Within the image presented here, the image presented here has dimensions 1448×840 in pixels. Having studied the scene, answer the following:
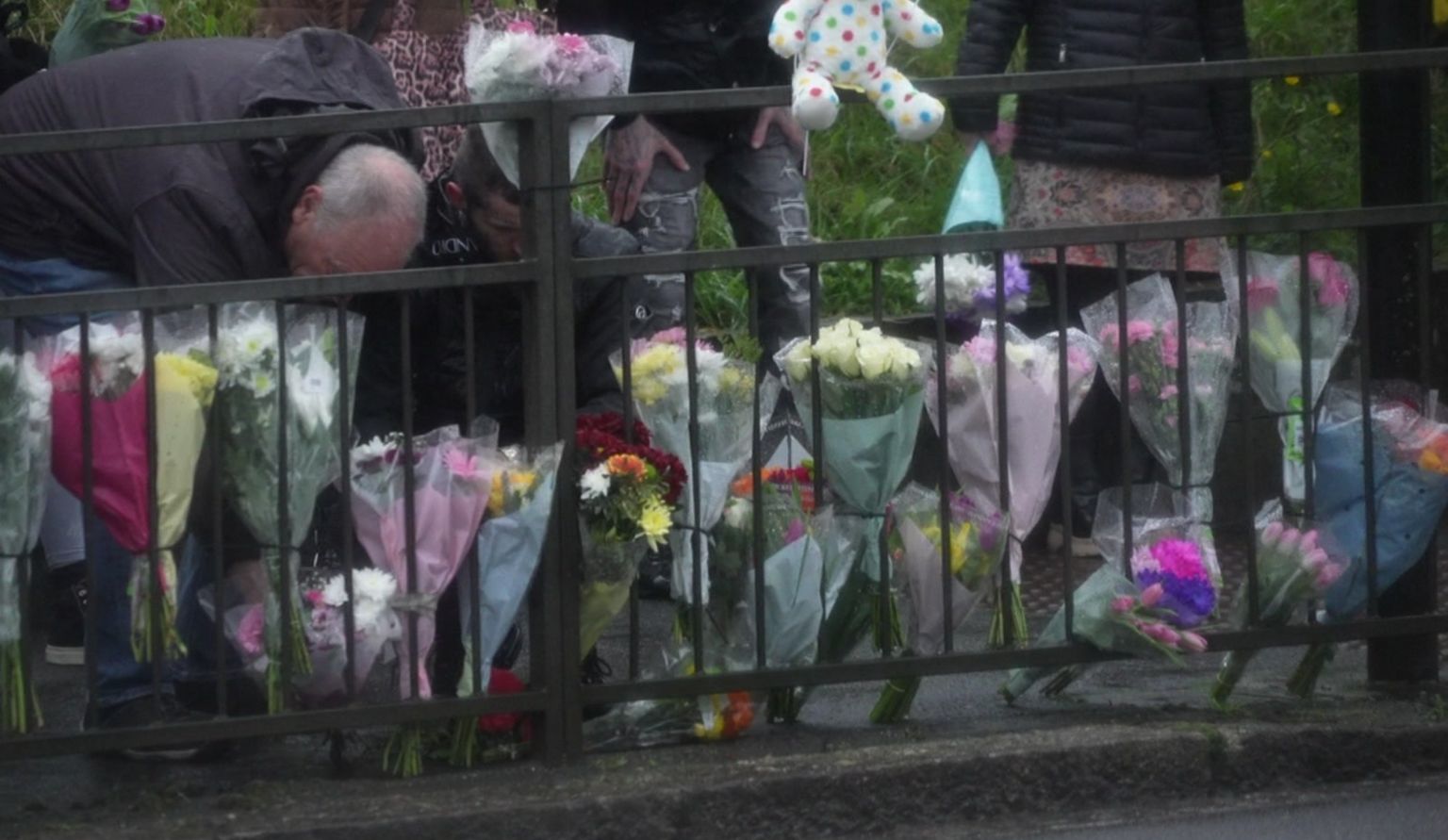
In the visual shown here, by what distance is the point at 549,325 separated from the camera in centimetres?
399

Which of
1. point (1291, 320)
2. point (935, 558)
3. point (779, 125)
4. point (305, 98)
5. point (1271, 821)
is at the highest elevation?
point (779, 125)

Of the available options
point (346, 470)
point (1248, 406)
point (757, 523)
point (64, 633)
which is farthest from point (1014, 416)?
point (64, 633)

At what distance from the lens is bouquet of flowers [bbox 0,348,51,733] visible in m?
3.75

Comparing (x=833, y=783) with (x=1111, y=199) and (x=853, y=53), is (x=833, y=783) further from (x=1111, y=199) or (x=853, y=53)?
(x=1111, y=199)

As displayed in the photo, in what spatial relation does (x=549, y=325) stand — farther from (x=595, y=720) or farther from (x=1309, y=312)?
(x=1309, y=312)

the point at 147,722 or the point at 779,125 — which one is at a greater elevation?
the point at 779,125

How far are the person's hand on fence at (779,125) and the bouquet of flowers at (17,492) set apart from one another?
224 cm

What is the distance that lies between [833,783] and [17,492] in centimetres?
147

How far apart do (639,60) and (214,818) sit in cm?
246

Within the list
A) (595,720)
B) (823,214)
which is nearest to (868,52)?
(595,720)

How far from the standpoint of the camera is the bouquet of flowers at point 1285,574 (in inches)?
172

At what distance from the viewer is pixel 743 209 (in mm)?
5703

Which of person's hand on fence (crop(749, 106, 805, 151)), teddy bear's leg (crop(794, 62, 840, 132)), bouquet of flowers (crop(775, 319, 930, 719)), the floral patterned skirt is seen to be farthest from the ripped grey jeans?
teddy bear's leg (crop(794, 62, 840, 132))

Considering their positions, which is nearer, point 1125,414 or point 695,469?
point 695,469
